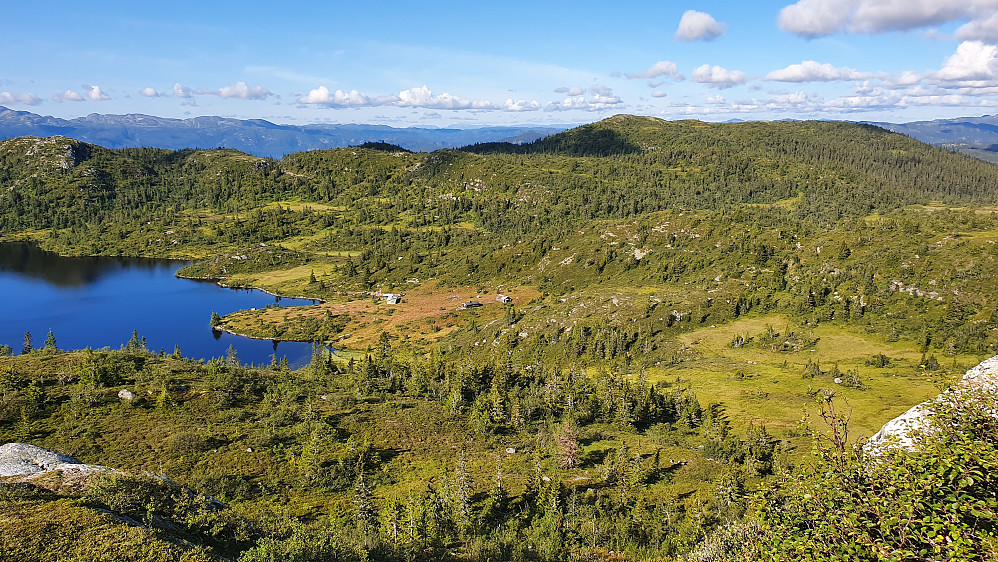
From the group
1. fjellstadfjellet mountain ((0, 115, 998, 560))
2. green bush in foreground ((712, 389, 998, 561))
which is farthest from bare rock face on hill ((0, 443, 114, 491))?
green bush in foreground ((712, 389, 998, 561))

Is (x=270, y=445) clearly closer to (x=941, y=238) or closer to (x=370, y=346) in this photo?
(x=370, y=346)

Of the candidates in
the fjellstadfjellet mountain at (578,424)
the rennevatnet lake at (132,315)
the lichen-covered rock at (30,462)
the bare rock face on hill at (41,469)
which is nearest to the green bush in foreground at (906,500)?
the fjellstadfjellet mountain at (578,424)

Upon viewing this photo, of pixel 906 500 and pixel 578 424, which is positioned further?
pixel 578 424

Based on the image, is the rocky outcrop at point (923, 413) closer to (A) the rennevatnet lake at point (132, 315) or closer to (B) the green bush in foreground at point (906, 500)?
(B) the green bush in foreground at point (906, 500)

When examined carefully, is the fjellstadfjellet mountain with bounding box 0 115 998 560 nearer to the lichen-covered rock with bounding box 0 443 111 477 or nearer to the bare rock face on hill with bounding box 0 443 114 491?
the bare rock face on hill with bounding box 0 443 114 491

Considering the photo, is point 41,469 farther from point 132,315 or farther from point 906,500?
point 132,315

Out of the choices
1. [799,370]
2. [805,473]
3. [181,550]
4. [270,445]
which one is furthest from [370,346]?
[805,473]

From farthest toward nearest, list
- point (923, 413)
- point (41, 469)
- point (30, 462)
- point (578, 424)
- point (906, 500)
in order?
point (578, 424), point (30, 462), point (41, 469), point (923, 413), point (906, 500)

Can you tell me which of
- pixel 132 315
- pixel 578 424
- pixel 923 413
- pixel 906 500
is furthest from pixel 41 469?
pixel 132 315
